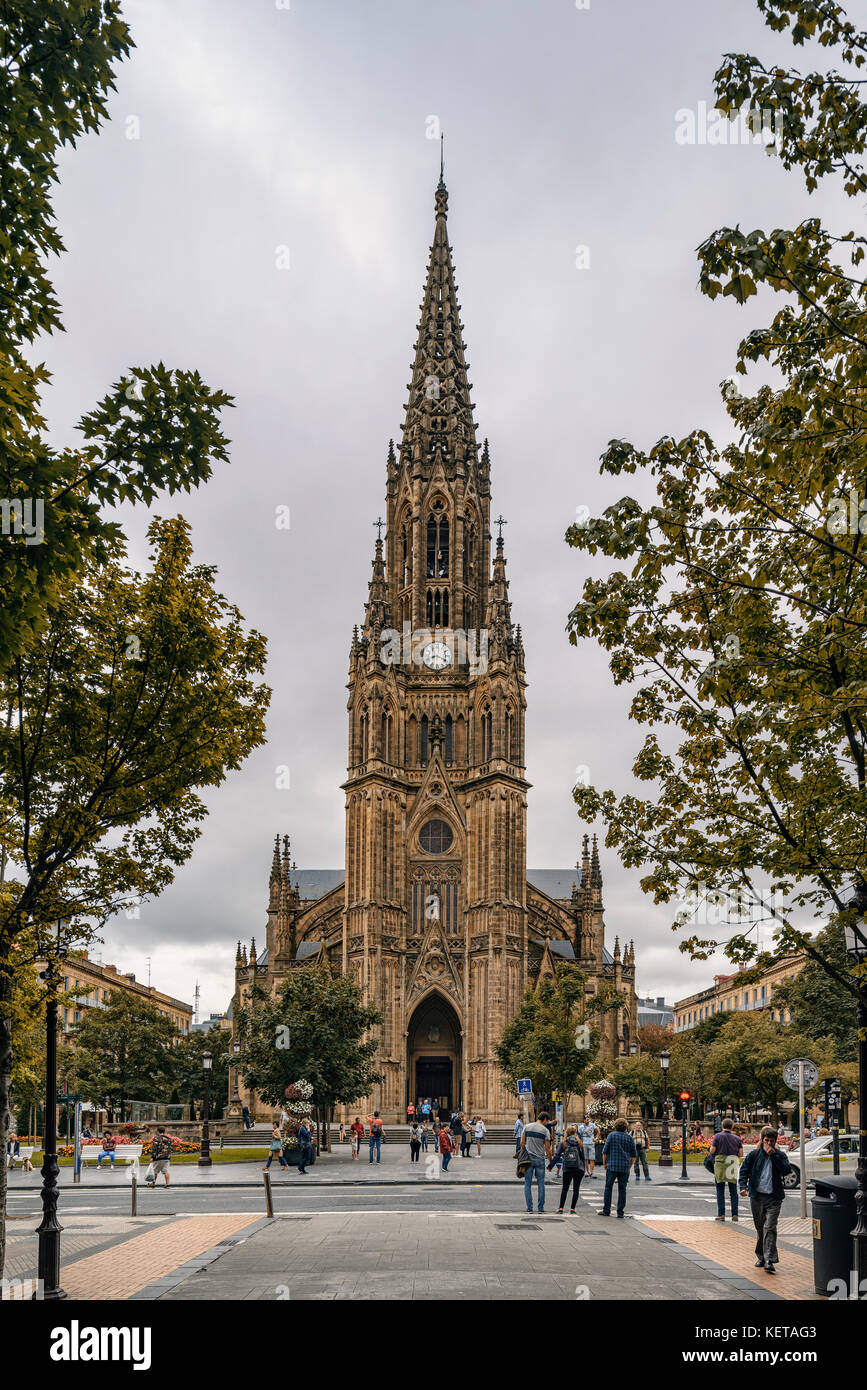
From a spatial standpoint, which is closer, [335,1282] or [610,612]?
[610,612]

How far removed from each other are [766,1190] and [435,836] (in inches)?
2135

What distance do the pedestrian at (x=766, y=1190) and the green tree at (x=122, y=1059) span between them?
55.4 meters

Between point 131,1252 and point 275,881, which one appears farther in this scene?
point 275,881

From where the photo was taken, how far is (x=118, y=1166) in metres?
42.3

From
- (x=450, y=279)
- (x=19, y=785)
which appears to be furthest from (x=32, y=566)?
(x=450, y=279)

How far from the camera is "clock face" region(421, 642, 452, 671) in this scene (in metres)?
73.1

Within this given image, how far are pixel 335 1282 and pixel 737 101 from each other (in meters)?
11.7

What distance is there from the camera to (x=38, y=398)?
8.70 metres

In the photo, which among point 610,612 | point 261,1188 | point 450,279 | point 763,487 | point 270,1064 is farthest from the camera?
point 450,279

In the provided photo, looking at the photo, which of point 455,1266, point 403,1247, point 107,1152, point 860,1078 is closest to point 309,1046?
point 107,1152

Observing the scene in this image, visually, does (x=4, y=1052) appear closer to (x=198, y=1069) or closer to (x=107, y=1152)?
(x=107, y=1152)

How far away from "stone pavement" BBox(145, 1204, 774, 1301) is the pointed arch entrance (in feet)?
155

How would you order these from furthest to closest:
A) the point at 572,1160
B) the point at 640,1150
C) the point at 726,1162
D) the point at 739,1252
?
the point at 640,1150 < the point at 572,1160 < the point at 726,1162 < the point at 739,1252
